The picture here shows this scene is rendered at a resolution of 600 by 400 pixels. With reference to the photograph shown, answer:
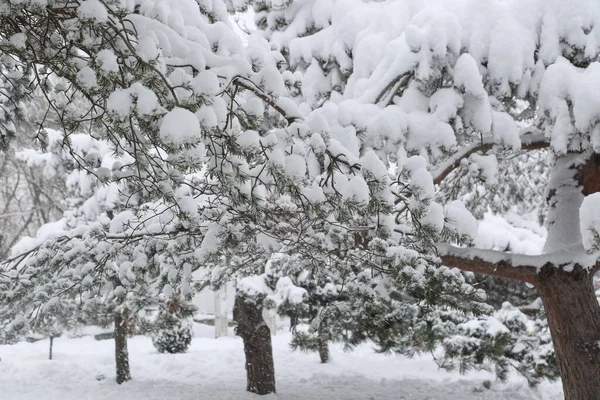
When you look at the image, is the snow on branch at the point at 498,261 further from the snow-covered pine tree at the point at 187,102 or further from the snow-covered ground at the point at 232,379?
the snow-covered ground at the point at 232,379

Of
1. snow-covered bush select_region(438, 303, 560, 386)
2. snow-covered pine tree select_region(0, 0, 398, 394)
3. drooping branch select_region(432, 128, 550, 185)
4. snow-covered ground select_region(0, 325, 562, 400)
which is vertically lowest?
snow-covered ground select_region(0, 325, 562, 400)

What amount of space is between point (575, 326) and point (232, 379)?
587 cm

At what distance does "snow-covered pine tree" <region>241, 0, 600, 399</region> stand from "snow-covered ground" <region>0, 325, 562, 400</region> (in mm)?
3263

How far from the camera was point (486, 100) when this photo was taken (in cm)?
353

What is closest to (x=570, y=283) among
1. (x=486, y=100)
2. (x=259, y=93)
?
(x=486, y=100)

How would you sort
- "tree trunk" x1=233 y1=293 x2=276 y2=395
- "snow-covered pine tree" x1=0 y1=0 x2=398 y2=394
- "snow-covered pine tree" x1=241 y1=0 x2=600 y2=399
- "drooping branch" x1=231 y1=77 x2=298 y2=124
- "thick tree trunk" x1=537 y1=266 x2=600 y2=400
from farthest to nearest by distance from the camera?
"tree trunk" x1=233 y1=293 x2=276 y2=395 → "thick tree trunk" x1=537 y1=266 x2=600 y2=400 → "snow-covered pine tree" x1=241 y1=0 x2=600 y2=399 → "drooping branch" x1=231 y1=77 x2=298 y2=124 → "snow-covered pine tree" x1=0 y1=0 x2=398 y2=394

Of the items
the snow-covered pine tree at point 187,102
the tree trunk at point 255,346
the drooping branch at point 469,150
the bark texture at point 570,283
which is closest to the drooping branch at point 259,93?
the snow-covered pine tree at point 187,102

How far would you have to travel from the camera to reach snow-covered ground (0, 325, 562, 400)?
6.96m

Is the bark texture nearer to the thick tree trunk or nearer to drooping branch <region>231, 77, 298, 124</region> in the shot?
the thick tree trunk

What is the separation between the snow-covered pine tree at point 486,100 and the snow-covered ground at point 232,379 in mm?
3263

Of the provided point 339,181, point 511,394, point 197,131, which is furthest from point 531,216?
→ point 197,131

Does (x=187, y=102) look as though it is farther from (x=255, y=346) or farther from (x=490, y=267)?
(x=255, y=346)

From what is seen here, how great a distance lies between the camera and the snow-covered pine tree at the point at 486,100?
3486 millimetres

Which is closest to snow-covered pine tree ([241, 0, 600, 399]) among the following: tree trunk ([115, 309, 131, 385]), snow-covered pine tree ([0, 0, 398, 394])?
snow-covered pine tree ([0, 0, 398, 394])
